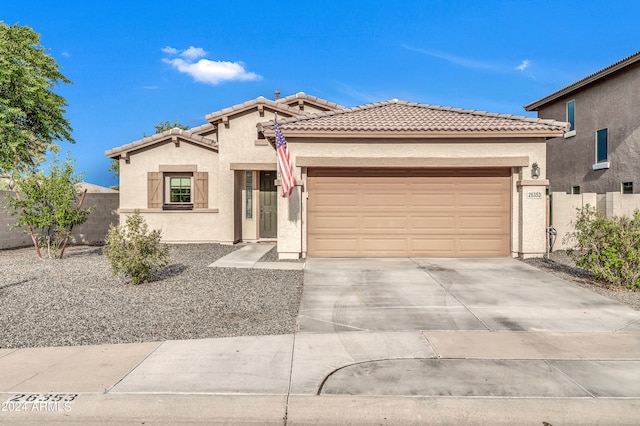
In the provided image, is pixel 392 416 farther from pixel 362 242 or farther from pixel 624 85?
pixel 624 85

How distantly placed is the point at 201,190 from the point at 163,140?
2296mm

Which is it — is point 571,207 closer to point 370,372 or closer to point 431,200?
point 431,200

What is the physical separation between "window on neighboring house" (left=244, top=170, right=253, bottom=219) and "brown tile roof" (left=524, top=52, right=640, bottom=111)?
14165 millimetres

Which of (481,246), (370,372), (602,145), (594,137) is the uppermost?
(594,137)

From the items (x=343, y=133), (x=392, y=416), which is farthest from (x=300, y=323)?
(x=343, y=133)

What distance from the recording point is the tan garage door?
11.6 meters

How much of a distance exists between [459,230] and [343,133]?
418cm

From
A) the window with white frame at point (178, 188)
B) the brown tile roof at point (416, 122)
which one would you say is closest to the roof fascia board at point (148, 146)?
the window with white frame at point (178, 188)

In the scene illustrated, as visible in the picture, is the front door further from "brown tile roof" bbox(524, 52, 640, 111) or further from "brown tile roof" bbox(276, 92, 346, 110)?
"brown tile roof" bbox(524, 52, 640, 111)

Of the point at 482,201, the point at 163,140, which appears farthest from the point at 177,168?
the point at 482,201

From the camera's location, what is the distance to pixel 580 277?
9.12 metres

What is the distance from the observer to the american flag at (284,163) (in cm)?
995

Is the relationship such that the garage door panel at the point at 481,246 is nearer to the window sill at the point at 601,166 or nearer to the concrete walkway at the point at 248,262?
the concrete walkway at the point at 248,262

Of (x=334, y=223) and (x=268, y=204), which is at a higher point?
(x=268, y=204)
